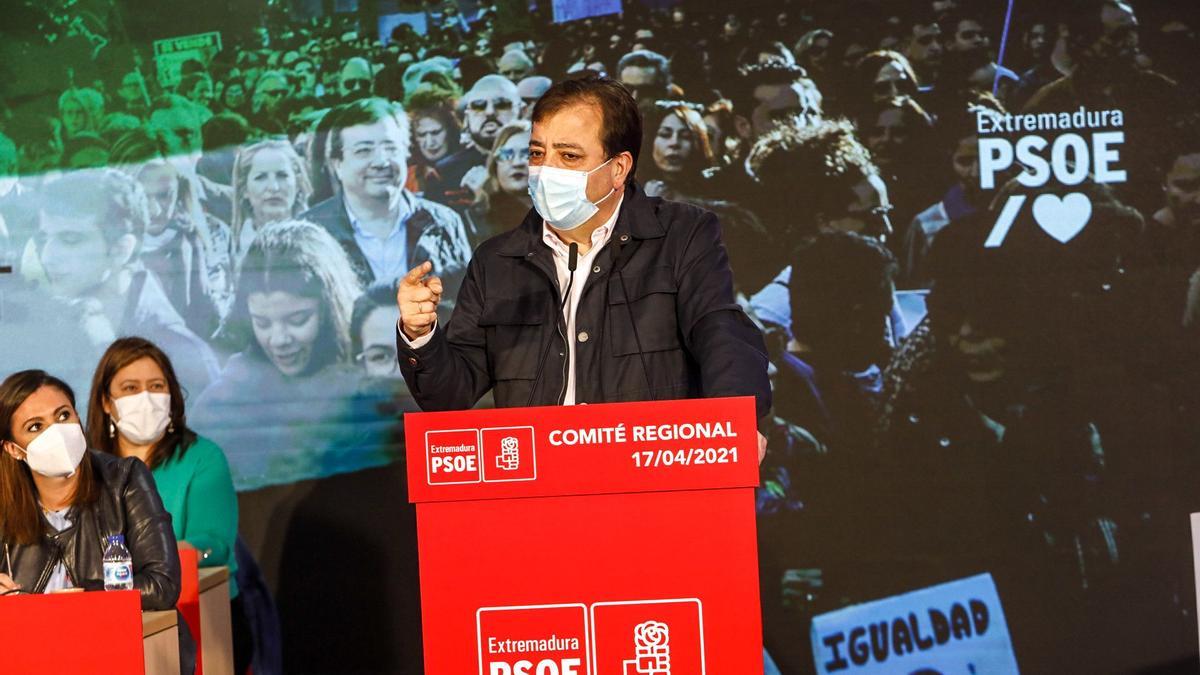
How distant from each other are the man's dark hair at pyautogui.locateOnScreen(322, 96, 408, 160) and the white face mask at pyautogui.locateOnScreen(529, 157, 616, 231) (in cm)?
234

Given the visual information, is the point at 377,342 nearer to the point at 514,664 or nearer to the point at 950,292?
the point at 950,292

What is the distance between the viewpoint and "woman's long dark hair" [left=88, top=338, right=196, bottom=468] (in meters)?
4.45

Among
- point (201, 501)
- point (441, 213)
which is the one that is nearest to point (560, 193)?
point (441, 213)

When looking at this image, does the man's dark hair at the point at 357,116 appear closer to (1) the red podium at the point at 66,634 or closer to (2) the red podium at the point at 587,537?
(1) the red podium at the point at 66,634

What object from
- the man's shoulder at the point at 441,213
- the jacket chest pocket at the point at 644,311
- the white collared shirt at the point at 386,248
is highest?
the man's shoulder at the point at 441,213

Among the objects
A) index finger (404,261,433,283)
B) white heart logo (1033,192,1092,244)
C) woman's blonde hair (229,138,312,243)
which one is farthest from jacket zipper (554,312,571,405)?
white heart logo (1033,192,1092,244)

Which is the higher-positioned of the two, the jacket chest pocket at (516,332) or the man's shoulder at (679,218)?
the man's shoulder at (679,218)

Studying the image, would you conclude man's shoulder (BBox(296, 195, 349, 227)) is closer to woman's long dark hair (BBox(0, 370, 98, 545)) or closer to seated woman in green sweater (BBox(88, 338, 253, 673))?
seated woman in green sweater (BBox(88, 338, 253, 673))

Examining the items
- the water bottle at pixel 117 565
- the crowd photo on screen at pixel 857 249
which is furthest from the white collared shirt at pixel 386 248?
the water bottle at pixel 117 565

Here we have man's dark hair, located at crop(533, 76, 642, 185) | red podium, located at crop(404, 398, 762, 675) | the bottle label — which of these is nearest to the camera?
red podium, located at crop(404, 398, 762, 675)

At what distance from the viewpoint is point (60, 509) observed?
11.7ft

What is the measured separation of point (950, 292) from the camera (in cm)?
473

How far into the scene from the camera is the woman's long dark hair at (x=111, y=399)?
4445mm

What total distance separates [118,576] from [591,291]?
5.27 feet
